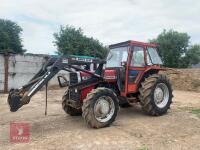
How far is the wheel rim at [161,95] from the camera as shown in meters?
7.38

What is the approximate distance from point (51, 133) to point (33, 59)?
35.4 ft

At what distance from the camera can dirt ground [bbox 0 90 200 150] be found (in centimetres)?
490

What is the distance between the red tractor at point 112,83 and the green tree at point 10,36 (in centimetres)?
2245

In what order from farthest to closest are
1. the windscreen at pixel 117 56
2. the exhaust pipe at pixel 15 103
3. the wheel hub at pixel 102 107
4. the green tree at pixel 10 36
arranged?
the green tree at pixel 10 36 < the windscreen at pixel 117 56 < the wheel hub at pixel 102 107 < the exhaust pipe at pixel 15 103

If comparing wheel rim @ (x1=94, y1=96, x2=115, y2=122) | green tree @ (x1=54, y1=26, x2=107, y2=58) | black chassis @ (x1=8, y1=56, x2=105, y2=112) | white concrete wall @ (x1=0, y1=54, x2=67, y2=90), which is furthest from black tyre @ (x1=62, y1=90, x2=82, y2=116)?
green tree @ (x1=54, y1=26, x2=107, y2=58)

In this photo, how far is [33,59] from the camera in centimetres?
1575

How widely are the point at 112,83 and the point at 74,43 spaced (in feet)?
A: 70.7

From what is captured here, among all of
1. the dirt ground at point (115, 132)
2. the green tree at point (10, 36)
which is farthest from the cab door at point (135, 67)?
the green tree at point (10, 36)

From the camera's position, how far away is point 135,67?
720cm

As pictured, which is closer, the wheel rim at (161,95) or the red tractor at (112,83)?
the red tractor at (112,83)

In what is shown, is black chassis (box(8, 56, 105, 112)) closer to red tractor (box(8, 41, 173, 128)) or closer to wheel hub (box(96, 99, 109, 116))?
red tractor (box(8, 41, 173, 128))

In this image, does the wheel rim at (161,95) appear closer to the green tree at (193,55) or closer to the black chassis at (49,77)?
the black chassis at (49,77)

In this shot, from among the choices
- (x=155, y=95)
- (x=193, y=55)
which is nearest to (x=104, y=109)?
(x=155, y=95)

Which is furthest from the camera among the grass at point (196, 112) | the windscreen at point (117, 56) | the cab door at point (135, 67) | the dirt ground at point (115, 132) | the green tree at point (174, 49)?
the green tree at point (174, 49)
